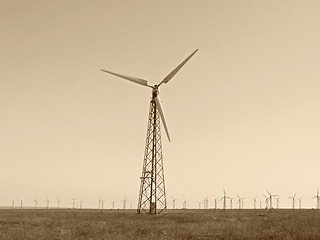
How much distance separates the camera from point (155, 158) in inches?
2452

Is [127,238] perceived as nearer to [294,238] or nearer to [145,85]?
[294,238]

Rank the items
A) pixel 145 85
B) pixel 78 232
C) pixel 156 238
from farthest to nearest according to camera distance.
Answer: pixel 145 85 < pixel 78 232 < pixel 156 238

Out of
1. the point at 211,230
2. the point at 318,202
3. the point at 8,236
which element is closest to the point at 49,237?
the point at 8,236

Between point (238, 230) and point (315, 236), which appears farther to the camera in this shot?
point (238, 230)

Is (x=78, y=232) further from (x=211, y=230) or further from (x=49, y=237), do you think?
(x=211, y=230)

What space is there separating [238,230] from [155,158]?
3363 centimetres

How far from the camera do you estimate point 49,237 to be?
25.8m

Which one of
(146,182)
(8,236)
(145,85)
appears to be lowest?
(8,236)

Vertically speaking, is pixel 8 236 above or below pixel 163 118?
below

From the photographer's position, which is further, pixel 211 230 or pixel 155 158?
pixel 155 158

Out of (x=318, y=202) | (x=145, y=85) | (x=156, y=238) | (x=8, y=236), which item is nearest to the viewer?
(x=156, y=238)

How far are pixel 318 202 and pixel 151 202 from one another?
10146 centimetres

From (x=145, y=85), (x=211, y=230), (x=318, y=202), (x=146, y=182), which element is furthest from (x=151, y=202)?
(x=318, y=202)

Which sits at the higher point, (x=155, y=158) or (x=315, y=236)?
(x=155, y=158)
